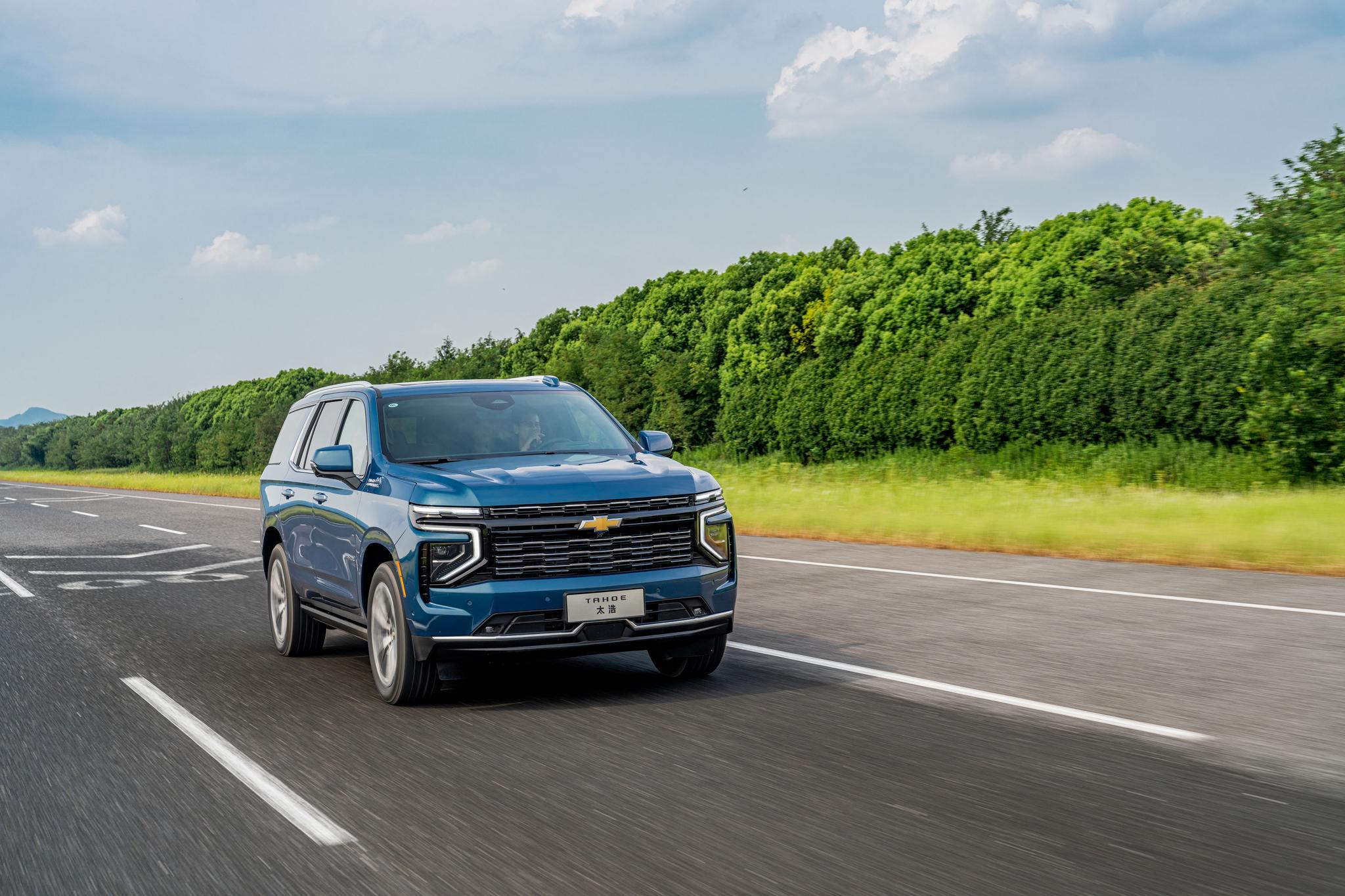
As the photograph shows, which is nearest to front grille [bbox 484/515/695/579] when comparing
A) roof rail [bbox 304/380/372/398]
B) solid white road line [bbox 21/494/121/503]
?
roof rail [bbox 304/380/372/398]

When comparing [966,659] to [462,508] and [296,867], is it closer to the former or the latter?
[462,508]

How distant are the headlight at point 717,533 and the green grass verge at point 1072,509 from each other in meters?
8.43

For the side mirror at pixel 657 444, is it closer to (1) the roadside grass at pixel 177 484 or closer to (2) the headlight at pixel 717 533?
(2) the headlight at pixel 717 533

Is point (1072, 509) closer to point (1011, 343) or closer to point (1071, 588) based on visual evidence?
point (1071, 588)

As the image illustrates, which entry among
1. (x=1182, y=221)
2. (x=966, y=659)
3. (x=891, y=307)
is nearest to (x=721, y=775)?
(x=966, y=659)

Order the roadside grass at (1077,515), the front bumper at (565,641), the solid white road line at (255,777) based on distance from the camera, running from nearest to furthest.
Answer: the solid white road line at (255,777)
the front bumper at (565,641)
the roadside grass at (1077,515)

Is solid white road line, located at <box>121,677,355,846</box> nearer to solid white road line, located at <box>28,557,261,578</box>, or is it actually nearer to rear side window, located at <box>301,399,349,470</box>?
rear side window, located at <box>301,399,349,470</box>

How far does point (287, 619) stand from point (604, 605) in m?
3.73

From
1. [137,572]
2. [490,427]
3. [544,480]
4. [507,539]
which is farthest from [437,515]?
[137,572]

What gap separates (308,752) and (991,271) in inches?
2262

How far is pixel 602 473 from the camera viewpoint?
25.2 feet

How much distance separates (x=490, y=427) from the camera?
8711 mm

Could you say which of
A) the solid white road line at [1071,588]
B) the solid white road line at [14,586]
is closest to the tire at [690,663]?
the solid white road line at [1071,588]

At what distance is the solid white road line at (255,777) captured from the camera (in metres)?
5.17
